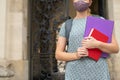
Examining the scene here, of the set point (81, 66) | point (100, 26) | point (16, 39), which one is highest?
point (100, 26)

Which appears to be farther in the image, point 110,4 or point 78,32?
point 110,4

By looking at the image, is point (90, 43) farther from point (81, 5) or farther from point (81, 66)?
point (81, 5)

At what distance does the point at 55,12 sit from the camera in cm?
579

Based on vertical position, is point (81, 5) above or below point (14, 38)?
above

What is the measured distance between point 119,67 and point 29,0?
2077 mm

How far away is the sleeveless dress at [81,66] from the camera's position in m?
2.10

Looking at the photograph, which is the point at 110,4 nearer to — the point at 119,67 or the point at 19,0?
the point at 119,67

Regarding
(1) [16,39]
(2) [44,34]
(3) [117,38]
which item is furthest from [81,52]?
(2) [44,34]

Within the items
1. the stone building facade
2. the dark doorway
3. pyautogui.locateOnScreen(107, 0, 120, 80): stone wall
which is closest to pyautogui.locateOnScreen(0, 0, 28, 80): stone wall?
the stone building facade

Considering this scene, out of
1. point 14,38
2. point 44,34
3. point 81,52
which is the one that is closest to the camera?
point 81,52

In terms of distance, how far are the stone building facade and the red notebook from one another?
3.13 metres

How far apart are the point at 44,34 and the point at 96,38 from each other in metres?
3.64

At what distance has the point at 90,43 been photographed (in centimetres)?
205

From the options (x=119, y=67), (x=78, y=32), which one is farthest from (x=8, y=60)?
(x=78, y=32)
